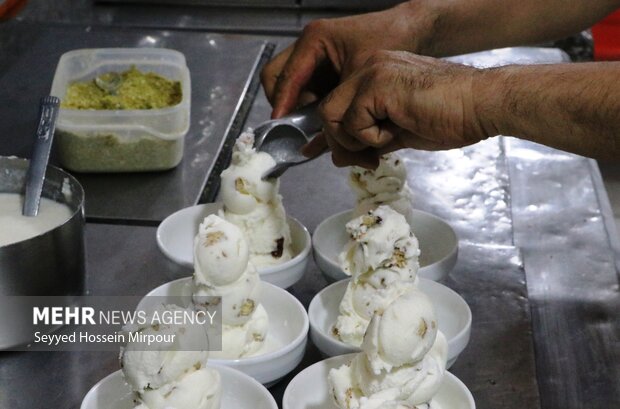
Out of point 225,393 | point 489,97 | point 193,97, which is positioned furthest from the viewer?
point 193,97

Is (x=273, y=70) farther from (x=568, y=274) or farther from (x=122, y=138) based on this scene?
(x=568, y=274)

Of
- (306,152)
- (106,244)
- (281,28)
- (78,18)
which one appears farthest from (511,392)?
(78,18)

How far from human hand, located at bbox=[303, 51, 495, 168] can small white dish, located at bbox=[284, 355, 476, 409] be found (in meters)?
0.35

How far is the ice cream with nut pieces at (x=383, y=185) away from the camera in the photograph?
1536mm

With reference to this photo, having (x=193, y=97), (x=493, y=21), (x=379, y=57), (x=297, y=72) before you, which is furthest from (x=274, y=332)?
(x=193, y=97)

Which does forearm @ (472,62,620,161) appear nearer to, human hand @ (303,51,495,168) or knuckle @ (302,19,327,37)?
human hand @ (303,51,495,168)

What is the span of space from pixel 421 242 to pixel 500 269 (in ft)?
0.48

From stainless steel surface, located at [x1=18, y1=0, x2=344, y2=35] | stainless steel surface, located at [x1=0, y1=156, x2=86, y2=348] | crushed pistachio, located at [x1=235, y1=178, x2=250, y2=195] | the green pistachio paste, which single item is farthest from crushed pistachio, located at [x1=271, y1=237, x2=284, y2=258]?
stainless steel surface, located at [x1=18, y1=0, x2=344, y2=35]

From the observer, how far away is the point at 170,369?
1.01m

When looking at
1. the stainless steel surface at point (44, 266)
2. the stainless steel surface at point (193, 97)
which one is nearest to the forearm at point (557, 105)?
the stainless steel surface at point (44, 266)

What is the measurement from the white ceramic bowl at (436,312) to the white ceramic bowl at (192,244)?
0.08 m

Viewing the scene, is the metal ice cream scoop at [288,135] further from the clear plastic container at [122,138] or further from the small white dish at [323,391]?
the small white dish at [323,391]

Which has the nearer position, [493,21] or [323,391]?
[323,391]

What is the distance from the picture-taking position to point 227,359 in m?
1.22
